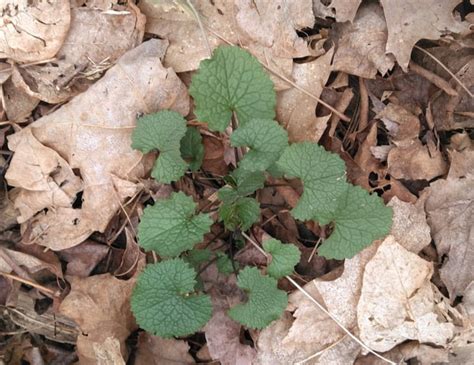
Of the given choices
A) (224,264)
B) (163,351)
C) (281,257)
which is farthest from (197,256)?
(163,351)

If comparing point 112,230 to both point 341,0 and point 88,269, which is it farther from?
point 341,0

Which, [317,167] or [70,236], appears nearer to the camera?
[317,167]

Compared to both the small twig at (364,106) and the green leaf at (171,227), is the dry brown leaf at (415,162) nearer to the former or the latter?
the small twig at (364,106)

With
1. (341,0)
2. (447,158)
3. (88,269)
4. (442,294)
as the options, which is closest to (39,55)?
(88,269)

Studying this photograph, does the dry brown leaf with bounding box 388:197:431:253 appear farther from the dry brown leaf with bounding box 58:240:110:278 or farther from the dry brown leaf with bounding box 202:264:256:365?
the dry brown leaf with bounding box 58:240:110:278

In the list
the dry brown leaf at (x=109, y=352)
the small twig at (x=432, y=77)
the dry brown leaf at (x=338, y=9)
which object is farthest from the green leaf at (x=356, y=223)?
the dry brown leaf at (x=109, y=352)

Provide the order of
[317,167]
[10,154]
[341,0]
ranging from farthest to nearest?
[10,154]
[341,0]
[317,167]

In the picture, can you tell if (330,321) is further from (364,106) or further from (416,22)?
(416,22)
